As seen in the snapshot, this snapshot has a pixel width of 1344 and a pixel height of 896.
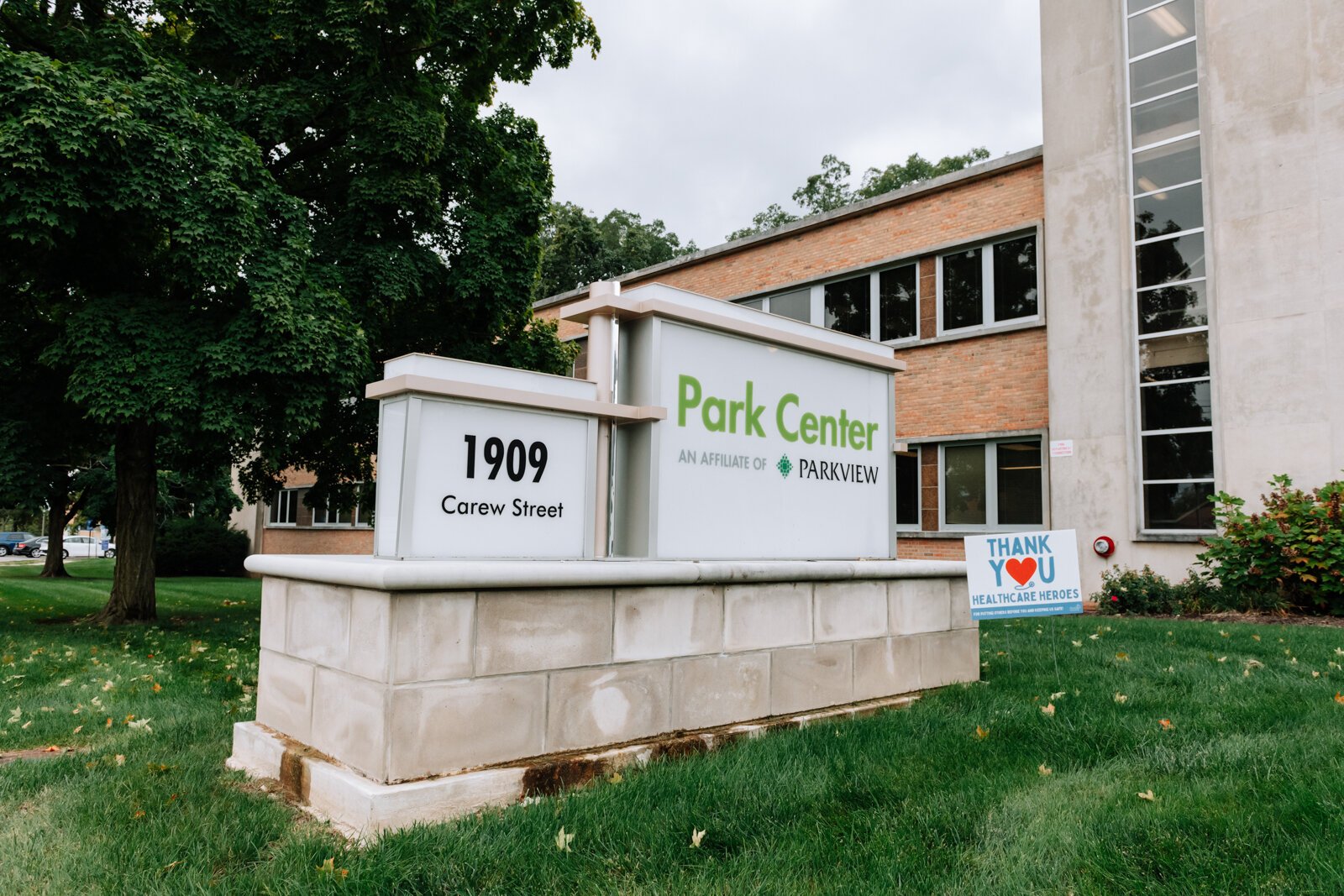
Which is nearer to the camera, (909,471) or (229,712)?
(229,712)

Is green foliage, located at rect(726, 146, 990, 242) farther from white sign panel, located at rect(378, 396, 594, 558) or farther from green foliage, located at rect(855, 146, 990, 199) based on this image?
white sign panel, located at rect(378, 396, 594, 558)

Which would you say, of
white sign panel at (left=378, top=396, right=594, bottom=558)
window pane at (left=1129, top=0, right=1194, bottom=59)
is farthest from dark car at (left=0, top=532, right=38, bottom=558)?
white sign panel at (left=378, top=396, right=594, bottom=558)

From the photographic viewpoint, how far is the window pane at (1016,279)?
48.5ft

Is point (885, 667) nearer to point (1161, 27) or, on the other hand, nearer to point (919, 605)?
point (919, 605)

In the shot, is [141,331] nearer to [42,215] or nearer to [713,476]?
[42,215]

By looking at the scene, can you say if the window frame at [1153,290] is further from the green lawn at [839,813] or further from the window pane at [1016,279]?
the green lawn at [839,813]

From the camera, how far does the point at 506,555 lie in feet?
13.8

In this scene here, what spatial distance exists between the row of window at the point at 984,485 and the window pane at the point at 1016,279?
2.17m

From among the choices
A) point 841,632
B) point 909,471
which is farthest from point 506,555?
point 909,471

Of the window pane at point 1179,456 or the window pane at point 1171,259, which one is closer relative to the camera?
the window pane at point 1179,456

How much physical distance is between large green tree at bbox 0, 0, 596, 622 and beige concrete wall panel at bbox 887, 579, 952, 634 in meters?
6.79

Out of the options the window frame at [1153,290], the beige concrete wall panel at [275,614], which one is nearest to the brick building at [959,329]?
the window frame at [1153,290]

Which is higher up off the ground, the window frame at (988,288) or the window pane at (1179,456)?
the window frame at (988,288)

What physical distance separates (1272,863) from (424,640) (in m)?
2.98
